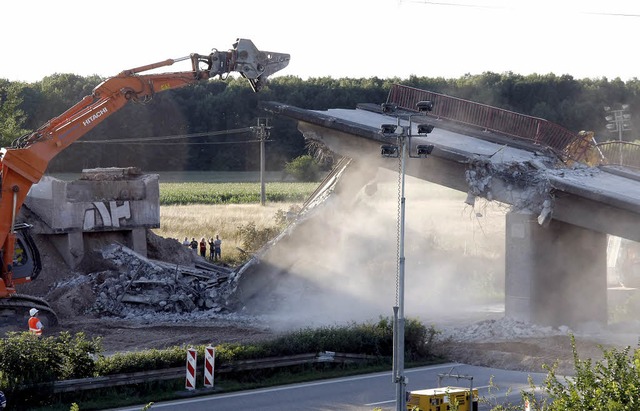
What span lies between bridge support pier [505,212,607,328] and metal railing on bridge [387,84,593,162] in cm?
335

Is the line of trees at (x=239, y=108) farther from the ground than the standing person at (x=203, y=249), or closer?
farther from the ground

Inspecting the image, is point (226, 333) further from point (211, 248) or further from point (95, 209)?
point (211, 248)

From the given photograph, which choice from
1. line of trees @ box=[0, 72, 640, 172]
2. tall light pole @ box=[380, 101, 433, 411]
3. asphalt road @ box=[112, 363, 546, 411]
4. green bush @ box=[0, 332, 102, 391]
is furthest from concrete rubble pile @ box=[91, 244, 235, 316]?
line of trees @ box=[0, 72, 640, 172]

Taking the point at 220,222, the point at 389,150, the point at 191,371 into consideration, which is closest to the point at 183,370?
the point at 191,371

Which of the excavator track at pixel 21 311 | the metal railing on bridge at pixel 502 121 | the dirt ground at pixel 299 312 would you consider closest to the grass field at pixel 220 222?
the dirt ground at pixel 299 312

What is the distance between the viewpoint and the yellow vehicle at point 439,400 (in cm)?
1622

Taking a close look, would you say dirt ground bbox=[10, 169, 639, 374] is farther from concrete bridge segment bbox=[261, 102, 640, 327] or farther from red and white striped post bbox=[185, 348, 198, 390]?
red and white striped post bbox=[185, 348, 198, 390]

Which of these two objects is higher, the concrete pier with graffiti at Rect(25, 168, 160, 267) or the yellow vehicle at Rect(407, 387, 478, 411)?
the concrete pier with graffiti at Rect(25, 168, 160, 267)

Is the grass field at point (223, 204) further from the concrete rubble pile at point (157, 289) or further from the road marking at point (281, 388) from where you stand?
the road marking at point (281, 388)

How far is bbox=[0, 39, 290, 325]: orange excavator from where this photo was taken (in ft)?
86.9

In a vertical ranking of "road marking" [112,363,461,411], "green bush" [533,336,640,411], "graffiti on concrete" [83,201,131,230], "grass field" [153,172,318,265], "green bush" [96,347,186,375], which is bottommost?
"grass field" [153,172,318,265]

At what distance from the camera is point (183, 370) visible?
2064cm

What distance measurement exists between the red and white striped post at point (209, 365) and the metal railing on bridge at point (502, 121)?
1489cm

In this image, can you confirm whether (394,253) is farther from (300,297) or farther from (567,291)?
(567,291)
